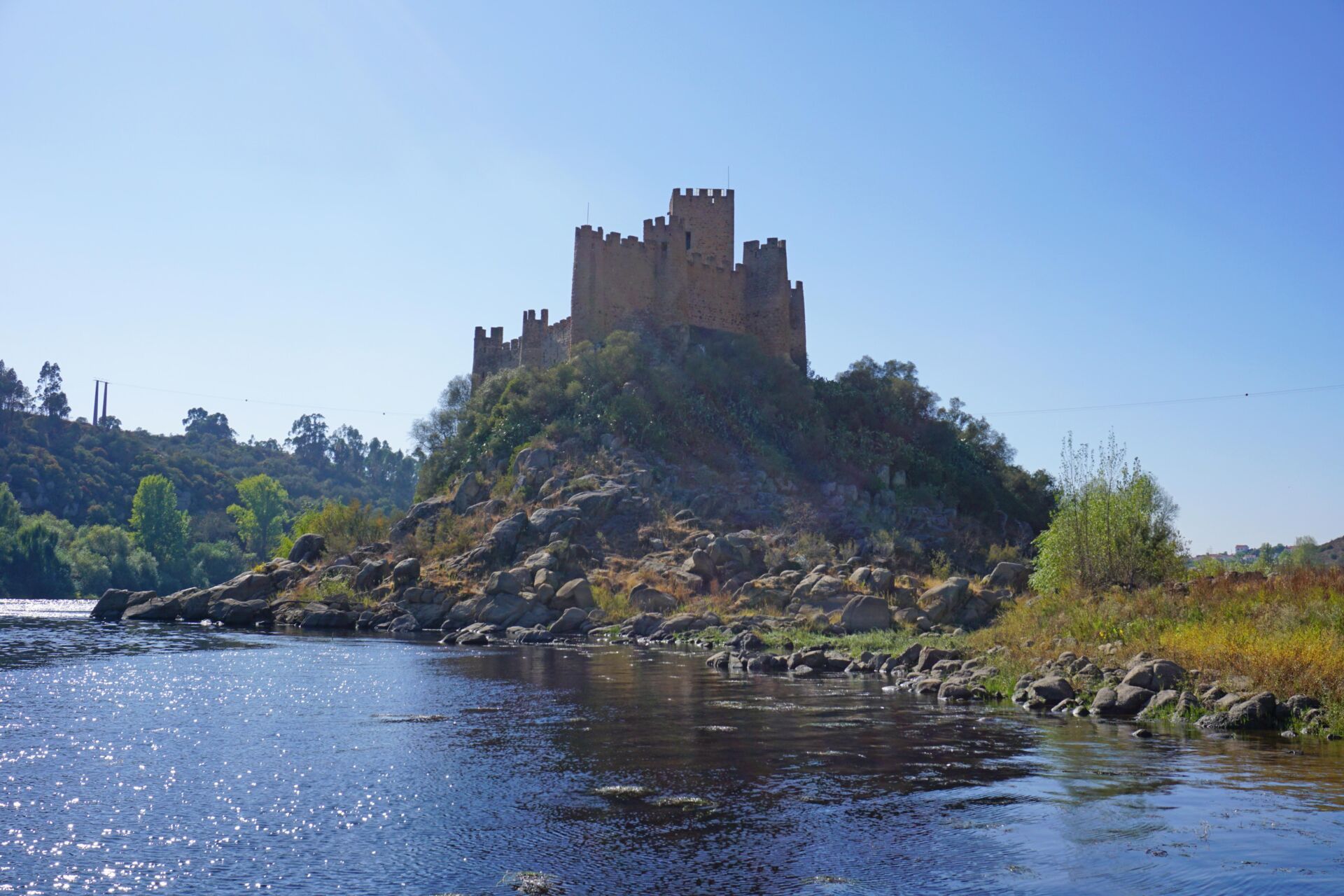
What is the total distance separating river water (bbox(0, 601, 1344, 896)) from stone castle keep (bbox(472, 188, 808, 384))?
35315mm

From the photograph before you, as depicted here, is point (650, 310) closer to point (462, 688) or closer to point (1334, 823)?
point (462, 688)

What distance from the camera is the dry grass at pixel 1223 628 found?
1691cm

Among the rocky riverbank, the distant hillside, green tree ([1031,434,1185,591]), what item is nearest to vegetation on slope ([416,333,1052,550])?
the rocky riverbank

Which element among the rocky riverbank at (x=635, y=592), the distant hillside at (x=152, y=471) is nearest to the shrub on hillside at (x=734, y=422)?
the rocky riverbank at (x=635, y=592)

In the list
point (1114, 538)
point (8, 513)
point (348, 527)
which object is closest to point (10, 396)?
point (8, 513)

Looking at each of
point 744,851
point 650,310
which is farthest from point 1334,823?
point 650,310

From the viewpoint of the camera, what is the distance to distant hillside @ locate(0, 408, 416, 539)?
9531cm

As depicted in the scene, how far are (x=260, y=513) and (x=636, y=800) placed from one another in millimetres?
99529

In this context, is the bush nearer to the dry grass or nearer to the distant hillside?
the dry grass

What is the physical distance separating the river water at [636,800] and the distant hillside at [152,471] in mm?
83343

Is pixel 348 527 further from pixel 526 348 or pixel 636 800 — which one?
pixel 636 800

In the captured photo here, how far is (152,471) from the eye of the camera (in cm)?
10600

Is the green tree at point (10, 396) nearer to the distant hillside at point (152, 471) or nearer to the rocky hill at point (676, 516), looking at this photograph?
the distant hillside at point (152, 471)

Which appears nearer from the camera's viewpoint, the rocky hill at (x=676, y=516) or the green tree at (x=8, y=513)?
the rocky hill at (x=676, y=516)
